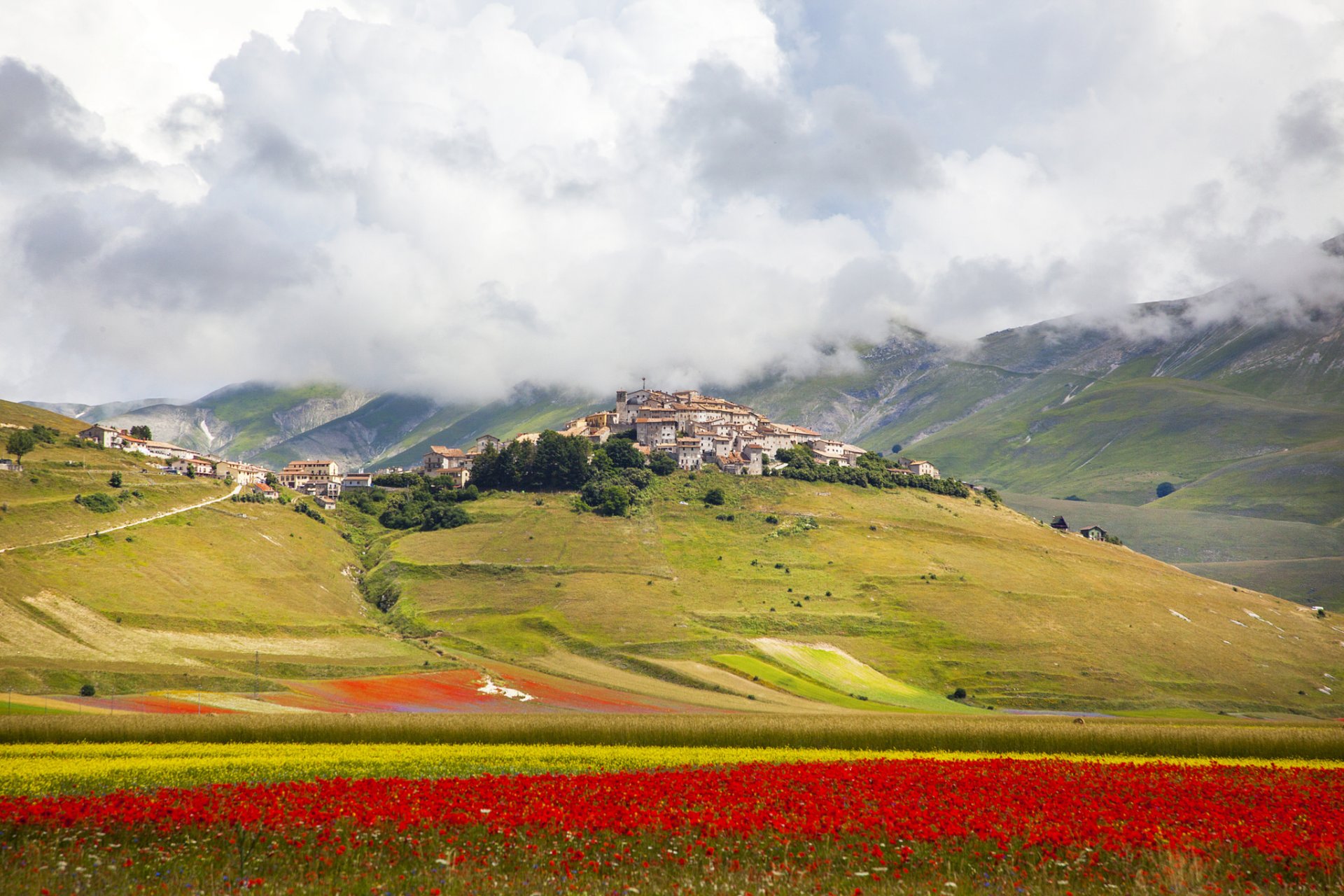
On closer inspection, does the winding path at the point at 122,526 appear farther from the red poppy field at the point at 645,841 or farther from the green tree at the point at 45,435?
the red poppy field at the point at 645,841

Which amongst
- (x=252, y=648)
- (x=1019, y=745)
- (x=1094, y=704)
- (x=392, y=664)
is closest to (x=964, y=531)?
(x=1094, y=704)

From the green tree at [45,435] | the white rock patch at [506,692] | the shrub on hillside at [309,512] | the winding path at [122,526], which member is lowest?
the white rock patch at [506,692]

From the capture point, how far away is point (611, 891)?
68.3ft

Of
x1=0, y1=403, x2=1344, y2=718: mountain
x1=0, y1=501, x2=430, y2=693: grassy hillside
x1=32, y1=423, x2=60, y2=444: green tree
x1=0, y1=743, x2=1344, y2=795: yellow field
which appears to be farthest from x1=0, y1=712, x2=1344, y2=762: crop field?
x1=32, y1=423, x2=60, y2=444: green tree

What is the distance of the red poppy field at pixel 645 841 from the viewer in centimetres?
2216

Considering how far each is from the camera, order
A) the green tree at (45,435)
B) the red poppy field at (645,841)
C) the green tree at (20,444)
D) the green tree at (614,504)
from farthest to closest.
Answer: the green tree at (614,504), the green tree at (45,435), the green tree at (20,444), the red poppy field at (645,841)

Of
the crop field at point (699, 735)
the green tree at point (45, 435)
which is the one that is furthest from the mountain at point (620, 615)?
the crop field at point (699, 735)

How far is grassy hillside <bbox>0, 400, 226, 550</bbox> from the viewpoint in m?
140

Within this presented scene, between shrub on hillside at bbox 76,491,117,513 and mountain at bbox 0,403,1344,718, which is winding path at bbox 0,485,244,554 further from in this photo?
shrub on hillside at bbox 76,491,117,513

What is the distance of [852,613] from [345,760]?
11945 cm

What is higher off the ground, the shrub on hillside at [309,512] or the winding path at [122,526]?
the shrub on hillside at [309,512]

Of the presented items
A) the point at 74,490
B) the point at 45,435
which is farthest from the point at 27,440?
the point at 74,490

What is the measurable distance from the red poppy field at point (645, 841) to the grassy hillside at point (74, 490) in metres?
128

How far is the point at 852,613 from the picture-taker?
152500 mm
